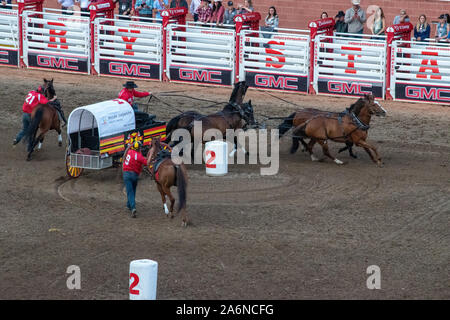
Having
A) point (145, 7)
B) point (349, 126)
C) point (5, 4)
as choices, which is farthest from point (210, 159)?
point (5, 4)

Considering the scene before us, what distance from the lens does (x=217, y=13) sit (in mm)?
26781

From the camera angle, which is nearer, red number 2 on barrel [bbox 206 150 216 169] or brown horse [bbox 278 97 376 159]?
red number 2 on barrel [bbox 206 150 216 169]

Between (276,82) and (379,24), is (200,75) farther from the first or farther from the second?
(379,24)

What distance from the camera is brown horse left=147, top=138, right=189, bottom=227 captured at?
1307 centimetres

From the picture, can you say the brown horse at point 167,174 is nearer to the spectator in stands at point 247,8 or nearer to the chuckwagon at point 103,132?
the chuckwagon at point 103,132

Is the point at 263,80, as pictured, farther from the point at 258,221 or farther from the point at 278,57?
the point at 258,221

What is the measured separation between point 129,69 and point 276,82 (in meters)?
4.94

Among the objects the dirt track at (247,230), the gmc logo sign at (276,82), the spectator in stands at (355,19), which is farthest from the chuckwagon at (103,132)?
the spectator in stands at (355,19)

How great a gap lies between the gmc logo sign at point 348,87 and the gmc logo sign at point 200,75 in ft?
11.6

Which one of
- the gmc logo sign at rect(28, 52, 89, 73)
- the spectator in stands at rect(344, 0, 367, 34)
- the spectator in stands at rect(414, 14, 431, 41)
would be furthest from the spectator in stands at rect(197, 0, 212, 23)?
the spectator in stands at rect(414, 14, 431, 41)

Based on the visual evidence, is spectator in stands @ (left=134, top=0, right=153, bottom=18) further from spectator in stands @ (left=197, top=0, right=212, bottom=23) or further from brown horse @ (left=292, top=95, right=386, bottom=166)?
brown horse @ (left=292, top=95, right=386, bottom=166)

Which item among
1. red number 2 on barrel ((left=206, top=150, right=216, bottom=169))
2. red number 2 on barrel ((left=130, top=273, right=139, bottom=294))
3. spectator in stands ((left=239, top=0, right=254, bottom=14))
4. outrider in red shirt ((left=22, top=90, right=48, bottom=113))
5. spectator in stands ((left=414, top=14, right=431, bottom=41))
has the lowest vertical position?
red number 2 on barrel ((left=130, top=273, right=139, bottom=294))

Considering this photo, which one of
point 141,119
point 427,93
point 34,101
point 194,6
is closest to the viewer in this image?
point 141,119

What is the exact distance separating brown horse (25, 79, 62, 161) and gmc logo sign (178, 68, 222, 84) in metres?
7.83
